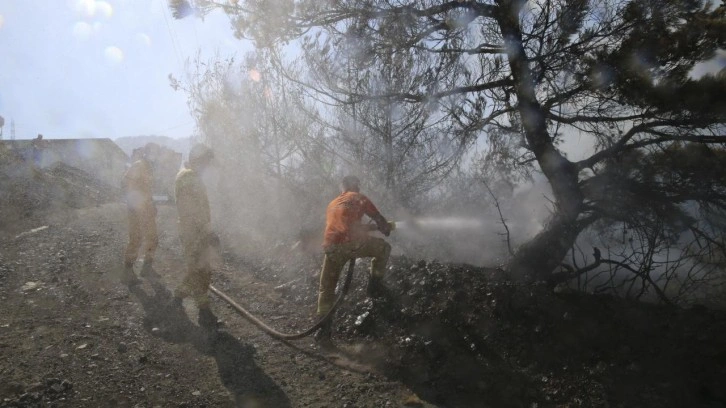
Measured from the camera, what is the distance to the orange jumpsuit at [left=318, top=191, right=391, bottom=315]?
473cm

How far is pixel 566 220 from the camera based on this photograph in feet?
15.7

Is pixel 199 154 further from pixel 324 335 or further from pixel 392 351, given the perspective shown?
pixel 392 351

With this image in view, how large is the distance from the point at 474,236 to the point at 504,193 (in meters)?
2.28

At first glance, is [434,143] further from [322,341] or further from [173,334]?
[173,334]

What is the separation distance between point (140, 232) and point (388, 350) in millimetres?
4612

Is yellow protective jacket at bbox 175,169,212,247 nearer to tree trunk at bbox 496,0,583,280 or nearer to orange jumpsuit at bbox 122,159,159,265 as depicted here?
orange jumpsuit at bbox 122,159,159,265

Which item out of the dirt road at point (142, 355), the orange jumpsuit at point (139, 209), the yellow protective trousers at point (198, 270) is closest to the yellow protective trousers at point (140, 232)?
the orange jumpsuit at point (139, 209)

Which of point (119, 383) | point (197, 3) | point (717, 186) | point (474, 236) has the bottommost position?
point (119, 383)

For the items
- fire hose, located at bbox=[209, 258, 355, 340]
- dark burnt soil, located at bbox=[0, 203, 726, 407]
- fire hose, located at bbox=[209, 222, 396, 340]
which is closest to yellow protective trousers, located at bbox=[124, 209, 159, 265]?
dark burnt soil, located at bbox=[0, 203, 726, 407]

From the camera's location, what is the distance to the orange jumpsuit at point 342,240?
15.5 ft

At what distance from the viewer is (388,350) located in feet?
14.1

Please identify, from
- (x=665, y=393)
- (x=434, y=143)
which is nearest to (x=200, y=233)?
(x=434, y=143)

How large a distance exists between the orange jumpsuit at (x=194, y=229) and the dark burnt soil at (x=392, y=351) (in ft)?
1.38

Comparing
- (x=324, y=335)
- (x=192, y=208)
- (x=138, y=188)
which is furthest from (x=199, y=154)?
(x=324, y=335)
